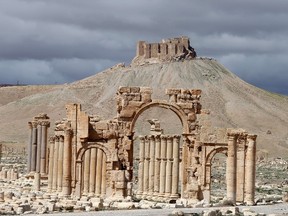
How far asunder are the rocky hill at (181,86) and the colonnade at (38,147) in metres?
76.4

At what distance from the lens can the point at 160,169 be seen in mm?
55156

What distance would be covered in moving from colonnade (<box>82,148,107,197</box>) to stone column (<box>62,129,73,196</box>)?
Result: 8.33 feet

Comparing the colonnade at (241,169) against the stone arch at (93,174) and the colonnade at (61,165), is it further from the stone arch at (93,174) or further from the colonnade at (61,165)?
the colonnade at (61,165)

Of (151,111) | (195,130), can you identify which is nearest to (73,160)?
(195,130)

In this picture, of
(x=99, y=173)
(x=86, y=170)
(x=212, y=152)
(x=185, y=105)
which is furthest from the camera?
(x=86, y=170)

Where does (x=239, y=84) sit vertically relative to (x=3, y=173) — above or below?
above

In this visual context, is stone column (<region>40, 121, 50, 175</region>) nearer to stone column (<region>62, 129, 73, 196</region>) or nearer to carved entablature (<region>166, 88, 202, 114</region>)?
stone column (<region>62, 129, 73, 196</region>)

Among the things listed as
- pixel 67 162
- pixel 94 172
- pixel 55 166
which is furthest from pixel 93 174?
pixel 67 162

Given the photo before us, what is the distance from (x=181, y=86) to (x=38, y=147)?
91672 millimetres

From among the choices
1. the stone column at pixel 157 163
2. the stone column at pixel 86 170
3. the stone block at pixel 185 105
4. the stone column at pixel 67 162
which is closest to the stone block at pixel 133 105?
the stone block at pixel 185 105

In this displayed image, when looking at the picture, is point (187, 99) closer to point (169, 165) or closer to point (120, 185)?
point (120, 185)

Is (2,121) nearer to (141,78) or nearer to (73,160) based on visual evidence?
(141,78)

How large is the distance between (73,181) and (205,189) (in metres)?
6.85

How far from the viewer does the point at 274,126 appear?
15225 centimetres
